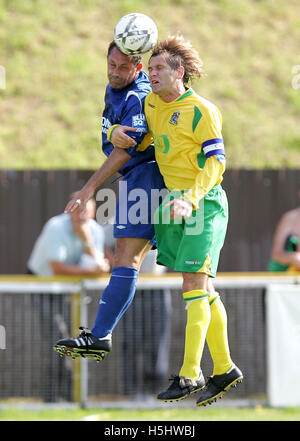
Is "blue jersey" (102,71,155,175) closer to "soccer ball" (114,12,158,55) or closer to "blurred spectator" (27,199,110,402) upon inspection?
"soccer ball" (114,12,158,55)

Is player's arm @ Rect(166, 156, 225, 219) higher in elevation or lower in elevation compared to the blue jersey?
lower

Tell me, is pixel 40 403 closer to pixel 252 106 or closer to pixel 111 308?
pixel 111 308

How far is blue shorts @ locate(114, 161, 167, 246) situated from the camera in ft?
19.6

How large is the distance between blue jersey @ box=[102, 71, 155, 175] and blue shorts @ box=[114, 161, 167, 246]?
8 cm

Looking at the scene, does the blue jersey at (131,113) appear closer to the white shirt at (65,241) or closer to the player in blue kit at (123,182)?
the player in blue kit at (123,182)

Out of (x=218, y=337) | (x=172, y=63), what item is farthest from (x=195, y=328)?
(x=172, y=63)

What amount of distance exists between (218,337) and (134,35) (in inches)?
80.5

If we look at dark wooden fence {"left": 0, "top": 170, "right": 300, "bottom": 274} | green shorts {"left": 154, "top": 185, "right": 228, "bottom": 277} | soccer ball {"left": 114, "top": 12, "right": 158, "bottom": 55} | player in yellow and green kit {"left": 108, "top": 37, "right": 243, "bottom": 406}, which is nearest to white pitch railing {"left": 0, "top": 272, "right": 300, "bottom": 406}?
dark wooden fence {"left": 0, "top": 170, "right": 300, "bottom": 274}

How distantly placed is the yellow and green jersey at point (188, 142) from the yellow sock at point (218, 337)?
82 cm

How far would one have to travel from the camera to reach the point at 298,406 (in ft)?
33.2

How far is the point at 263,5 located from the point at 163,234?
1616cm

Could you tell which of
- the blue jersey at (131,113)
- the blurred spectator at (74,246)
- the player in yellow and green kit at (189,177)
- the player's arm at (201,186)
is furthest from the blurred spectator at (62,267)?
the player's arm at (201,186)

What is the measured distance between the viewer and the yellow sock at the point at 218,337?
5.98m
